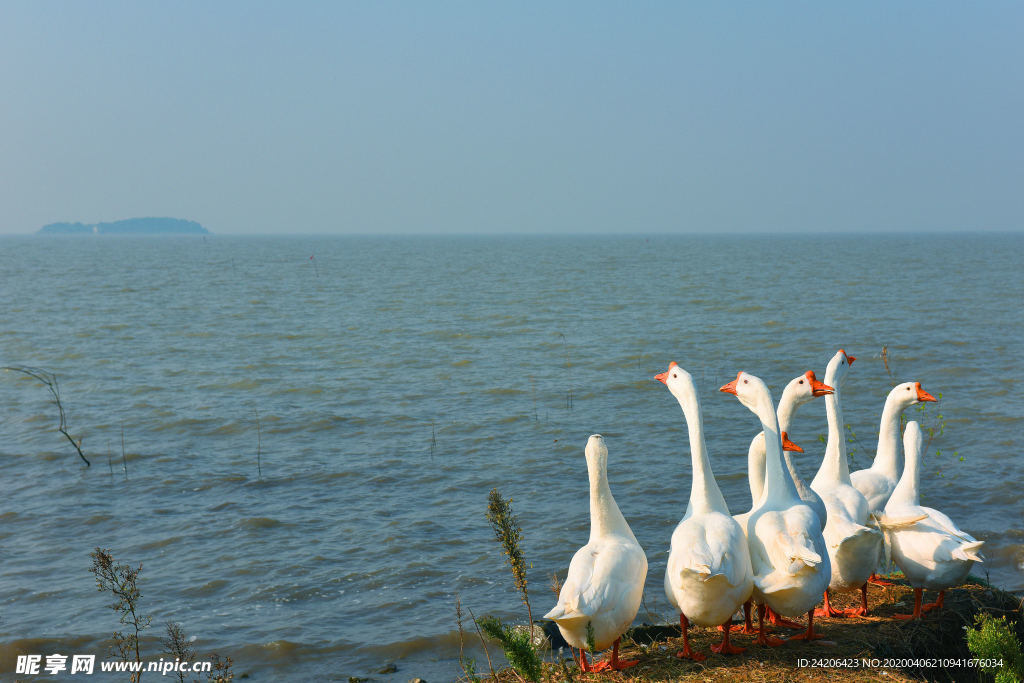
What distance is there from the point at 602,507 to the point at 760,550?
116 cm

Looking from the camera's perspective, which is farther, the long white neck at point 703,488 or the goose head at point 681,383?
the goose head at point 681,383

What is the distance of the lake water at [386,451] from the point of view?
950cm

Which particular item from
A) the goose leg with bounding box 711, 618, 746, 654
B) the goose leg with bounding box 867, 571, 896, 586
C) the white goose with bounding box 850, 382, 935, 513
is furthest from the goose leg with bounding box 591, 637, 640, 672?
the white goose with bounding box 850, 382, 935, 513

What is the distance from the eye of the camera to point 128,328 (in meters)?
32.3

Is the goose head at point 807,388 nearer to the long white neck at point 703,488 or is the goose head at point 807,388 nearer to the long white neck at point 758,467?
the long white neck at point 758,467

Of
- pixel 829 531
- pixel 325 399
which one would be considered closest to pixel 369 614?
pixel 829 531

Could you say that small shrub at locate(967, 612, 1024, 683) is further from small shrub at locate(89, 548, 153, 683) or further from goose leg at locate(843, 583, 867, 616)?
small shrub at locate(89, 548, 153, 683)

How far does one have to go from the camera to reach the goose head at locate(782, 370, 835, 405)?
21.9 ft

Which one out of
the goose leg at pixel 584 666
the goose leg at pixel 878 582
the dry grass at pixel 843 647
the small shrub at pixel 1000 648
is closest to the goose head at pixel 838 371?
the goose leg at pixel 878 582

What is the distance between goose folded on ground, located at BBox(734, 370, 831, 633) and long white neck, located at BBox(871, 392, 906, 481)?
157 cm

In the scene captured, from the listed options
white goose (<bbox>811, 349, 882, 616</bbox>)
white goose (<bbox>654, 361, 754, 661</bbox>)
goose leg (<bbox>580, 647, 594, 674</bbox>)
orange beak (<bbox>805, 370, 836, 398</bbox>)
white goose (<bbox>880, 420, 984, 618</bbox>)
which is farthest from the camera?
orange beak (<bbox>805, 370, 836, 398</bbox>)

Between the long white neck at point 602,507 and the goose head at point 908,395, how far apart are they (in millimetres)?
3427

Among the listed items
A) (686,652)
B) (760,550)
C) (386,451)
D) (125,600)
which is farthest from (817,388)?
(386,451)

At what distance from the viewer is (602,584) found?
18.4 ft
